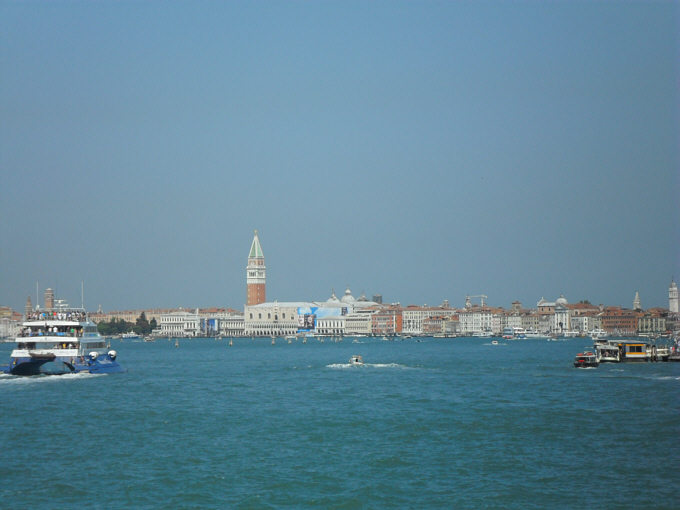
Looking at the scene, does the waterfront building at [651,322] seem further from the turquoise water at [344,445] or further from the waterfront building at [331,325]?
the turquoise water at [344,445]

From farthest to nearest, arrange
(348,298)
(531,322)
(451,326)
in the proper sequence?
(348,298) → (531,322) → (451,326)

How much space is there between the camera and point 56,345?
3306 centimetres

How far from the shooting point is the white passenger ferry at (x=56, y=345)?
32.5 metres

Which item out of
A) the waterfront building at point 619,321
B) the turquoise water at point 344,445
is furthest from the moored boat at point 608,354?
the waterfront building at point 619,321

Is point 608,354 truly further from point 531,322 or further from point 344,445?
point 531,322

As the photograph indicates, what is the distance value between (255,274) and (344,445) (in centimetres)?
12831

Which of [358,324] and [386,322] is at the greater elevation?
[386,322]

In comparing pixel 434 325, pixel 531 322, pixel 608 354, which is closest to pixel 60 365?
pixel 608 354

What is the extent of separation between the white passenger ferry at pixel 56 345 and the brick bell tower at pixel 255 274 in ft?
362

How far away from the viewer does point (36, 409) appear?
2370 centimetres

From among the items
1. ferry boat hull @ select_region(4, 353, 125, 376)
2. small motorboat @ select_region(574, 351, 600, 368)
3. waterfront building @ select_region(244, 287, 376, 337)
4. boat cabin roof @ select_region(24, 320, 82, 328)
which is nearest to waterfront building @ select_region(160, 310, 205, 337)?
waterfront building @ select_region(244, 287, 376, 337)

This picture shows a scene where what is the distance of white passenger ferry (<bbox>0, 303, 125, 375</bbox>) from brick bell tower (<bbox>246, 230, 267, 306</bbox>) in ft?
362

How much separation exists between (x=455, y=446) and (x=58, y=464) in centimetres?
743

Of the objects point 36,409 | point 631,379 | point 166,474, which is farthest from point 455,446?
point 631,379
